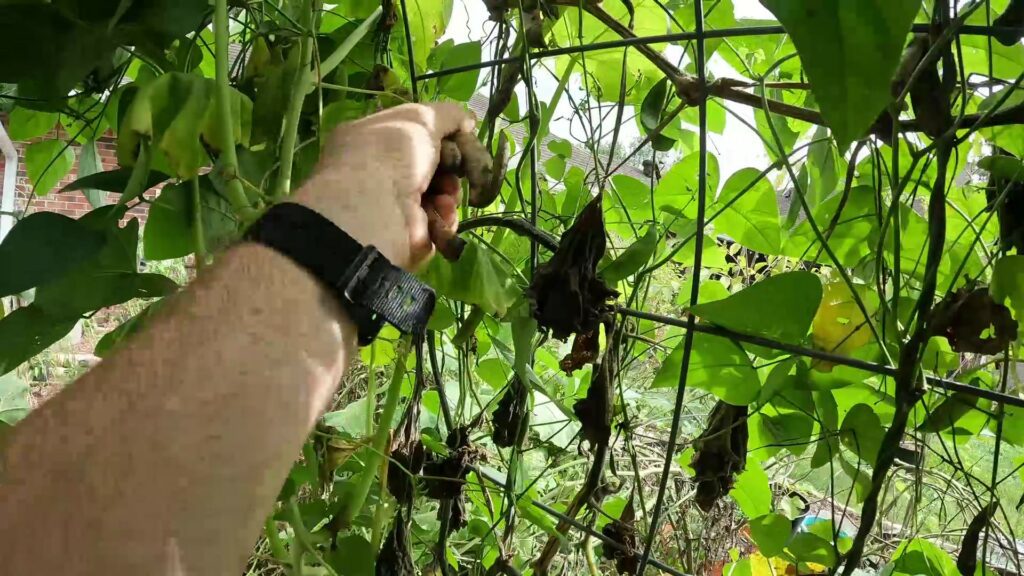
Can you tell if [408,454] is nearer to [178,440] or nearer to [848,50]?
[178,440]

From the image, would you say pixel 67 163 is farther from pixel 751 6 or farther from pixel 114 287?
pixel 751 6

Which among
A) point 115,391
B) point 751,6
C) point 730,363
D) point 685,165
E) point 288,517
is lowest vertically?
point 288,517

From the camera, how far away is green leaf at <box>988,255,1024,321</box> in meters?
0.41

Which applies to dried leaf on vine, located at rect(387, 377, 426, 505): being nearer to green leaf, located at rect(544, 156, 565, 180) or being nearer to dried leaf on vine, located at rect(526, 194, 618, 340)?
dried leaf on vine, located at rect(526, 194, 618, 340)

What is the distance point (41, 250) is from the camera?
43 centimetres

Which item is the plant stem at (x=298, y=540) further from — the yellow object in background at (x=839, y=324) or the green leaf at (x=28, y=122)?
the green leaf at (x=28, y=122)

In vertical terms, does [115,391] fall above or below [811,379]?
below

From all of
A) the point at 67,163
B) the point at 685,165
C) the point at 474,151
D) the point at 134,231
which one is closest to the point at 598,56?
the point at 685,165

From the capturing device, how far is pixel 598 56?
695 millimetres

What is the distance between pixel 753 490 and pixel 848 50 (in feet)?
1.79

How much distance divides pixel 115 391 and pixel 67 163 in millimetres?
743

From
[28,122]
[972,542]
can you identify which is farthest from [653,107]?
[28,122]

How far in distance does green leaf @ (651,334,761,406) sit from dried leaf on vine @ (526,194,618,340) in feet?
0.42

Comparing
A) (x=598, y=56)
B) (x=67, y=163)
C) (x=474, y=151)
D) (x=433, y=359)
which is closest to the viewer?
(x=474, y=151)
